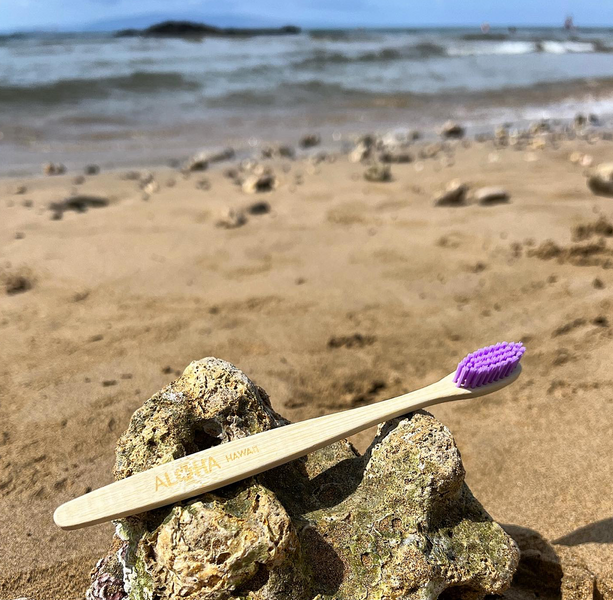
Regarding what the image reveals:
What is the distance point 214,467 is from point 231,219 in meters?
3.61

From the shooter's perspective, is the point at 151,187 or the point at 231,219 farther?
the point at 151,187

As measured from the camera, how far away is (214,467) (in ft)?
4.13

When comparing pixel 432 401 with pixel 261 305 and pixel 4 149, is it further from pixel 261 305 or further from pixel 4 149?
pixel 4 149

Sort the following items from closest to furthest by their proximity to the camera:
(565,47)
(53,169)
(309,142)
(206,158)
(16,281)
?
(16,281) < (53,169) < (206,158) < (309,142) < (565,47)

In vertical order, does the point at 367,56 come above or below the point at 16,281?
above

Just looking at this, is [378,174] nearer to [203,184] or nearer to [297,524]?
[203,184]

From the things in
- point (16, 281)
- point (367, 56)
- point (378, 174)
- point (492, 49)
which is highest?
point (492, 49)

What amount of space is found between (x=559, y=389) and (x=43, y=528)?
2.25m

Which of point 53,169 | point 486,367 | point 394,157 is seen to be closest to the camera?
point 486,367

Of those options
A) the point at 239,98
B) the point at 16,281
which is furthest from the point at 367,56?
the point at 16,281

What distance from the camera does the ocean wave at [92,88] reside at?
39.6 ft

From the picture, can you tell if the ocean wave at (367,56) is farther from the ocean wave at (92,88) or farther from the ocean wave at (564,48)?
the ocean wave at (564,48)

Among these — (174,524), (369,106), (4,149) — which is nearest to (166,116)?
(4,149)

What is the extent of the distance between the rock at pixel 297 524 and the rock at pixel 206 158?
19.5 ft
